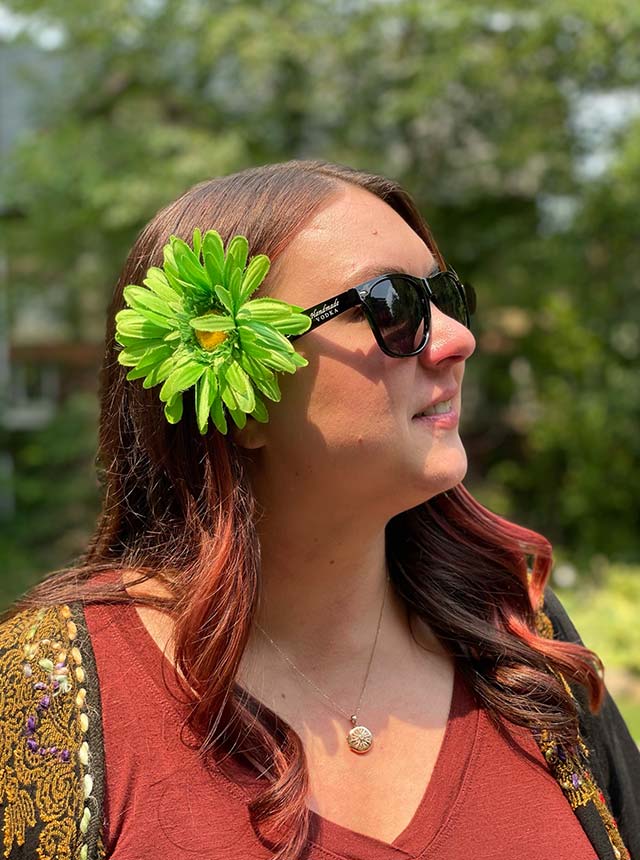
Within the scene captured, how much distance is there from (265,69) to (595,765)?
11467mm

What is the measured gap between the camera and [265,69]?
40.2 ft

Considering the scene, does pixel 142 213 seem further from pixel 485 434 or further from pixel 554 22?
pixel 485 434

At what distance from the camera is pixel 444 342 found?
6.43 feet

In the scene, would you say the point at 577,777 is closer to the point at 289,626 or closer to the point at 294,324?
the point at 289,626

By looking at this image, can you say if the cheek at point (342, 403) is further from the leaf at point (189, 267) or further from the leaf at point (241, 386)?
the leaf at point (189, 267)

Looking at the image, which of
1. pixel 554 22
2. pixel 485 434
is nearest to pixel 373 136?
pixel 554 22

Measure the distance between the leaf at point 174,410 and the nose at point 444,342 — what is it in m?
0.47

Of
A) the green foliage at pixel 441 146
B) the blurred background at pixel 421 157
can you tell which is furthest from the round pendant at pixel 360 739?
the green foliage at pixel 441 146

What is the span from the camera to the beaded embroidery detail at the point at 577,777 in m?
1.94

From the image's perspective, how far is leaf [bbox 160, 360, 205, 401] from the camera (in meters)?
1.83

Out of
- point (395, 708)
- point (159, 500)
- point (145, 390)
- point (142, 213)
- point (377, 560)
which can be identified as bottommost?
point (395, 708)

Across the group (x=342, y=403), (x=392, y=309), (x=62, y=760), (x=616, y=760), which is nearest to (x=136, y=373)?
(x=342, y=403)

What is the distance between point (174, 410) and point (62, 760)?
25.5 inches

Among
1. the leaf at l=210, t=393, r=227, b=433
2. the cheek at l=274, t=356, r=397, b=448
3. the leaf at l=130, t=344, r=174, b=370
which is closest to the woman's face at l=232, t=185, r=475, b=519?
the cheek at l=274, t=356, r=397, b=448
